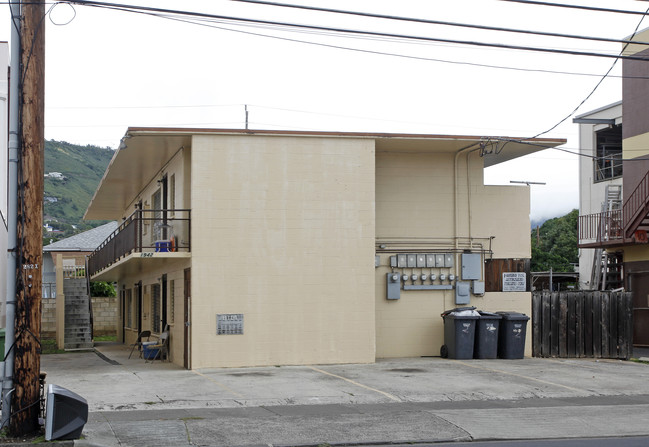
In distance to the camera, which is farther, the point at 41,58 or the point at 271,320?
the point at 271,320

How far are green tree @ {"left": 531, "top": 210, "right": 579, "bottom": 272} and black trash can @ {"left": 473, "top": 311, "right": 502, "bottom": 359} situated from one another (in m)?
36.0

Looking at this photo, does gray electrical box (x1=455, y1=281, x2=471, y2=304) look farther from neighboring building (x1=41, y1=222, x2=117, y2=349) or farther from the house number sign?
neighboring building (x1=41, y1=222, x2=117, y2=349)

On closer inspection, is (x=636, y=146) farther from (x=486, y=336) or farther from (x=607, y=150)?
(x=607, y=150)

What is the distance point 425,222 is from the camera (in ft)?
69.7

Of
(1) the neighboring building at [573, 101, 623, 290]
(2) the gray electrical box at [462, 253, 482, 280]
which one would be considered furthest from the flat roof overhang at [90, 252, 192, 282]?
(1) the neighboring building at [573, 101, 623, 290]

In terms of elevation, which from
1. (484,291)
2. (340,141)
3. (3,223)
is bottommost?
(484,291)

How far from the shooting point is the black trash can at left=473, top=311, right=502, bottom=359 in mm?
20000

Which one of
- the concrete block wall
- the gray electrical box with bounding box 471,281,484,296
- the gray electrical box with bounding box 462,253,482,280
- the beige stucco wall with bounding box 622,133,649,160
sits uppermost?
the beige stucco wall with bounding box 622,133,649,160

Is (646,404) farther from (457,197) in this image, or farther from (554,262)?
(554,262)

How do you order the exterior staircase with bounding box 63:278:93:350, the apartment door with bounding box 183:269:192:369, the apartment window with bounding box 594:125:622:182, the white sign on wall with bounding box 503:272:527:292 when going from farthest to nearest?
the apartment window with bounding box 594:125:622:182
the exterior staircase with bounding box 63:278:93:350
the white sign on wall with bounding box 503:272:527:292
the apartment door with bounding box 183:269:192:369

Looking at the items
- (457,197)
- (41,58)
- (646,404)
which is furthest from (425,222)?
(41,58)

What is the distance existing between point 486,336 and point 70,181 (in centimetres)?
8732

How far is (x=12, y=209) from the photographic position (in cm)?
1002

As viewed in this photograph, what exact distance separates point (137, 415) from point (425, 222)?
36.6ft
